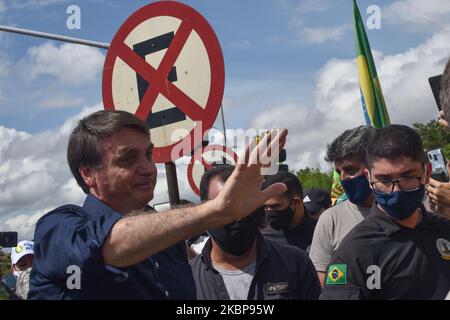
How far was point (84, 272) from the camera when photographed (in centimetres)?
231

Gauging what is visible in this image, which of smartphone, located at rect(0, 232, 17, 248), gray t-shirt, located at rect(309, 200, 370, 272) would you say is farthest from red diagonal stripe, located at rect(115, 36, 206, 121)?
smartphone, located at rect(0, 232, 17, 248)

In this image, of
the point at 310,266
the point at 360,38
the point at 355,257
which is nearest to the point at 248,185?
the point at 355,257

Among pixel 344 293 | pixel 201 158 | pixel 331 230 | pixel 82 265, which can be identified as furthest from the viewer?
pixel 331 230

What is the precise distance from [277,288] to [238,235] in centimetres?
39

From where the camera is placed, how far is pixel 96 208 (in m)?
2.78

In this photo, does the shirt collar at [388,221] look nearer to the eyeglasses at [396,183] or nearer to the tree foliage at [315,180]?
the eyeglasses at [396,183]

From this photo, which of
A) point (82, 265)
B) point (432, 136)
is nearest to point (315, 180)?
point (432, 136)

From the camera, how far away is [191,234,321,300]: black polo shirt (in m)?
3.81

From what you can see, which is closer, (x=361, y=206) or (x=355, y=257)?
Result: (x=355, y=257)

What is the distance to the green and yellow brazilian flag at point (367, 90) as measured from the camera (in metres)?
6.87

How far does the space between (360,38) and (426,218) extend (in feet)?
15.7

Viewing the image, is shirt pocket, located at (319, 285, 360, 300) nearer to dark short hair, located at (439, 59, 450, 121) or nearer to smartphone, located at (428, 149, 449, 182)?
smartphone, located at (428, 149, 449, 182)

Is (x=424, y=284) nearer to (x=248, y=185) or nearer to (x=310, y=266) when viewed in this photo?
(x=310, y=266)

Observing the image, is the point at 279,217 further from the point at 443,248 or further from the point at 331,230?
the point at 443,248
